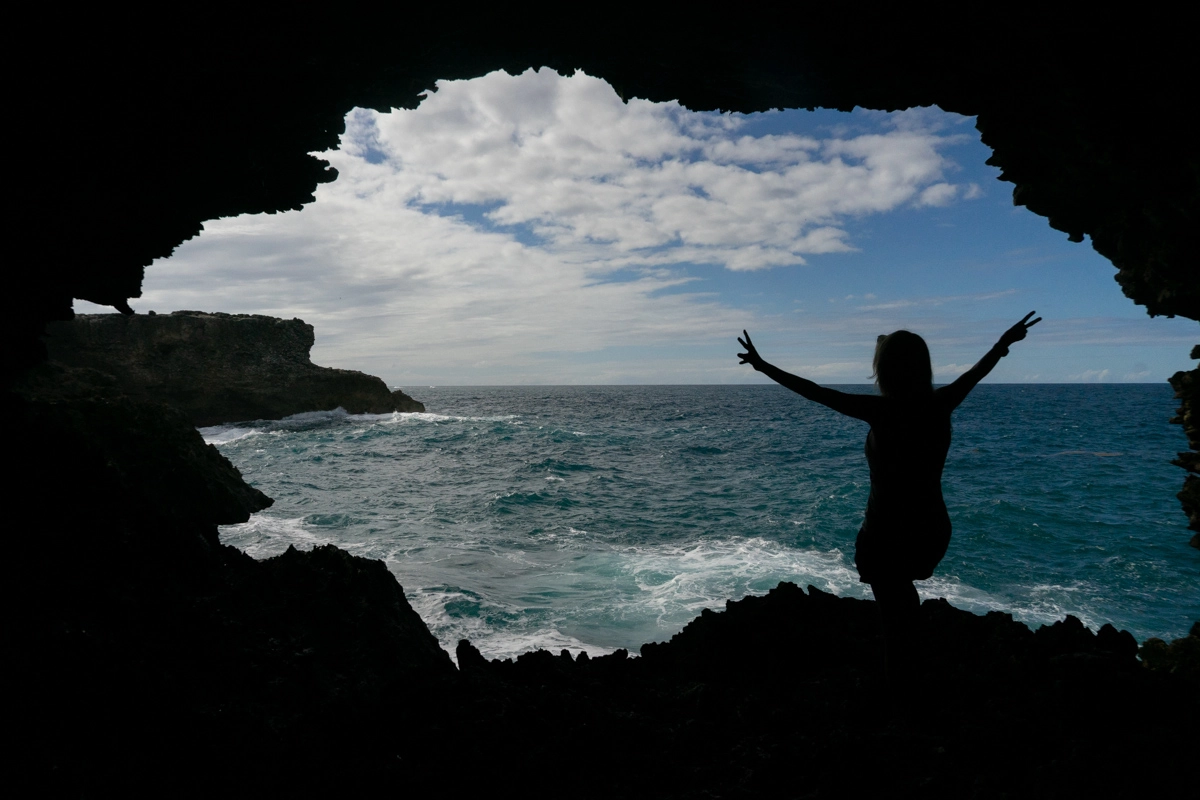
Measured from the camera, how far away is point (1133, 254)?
5.23 meters

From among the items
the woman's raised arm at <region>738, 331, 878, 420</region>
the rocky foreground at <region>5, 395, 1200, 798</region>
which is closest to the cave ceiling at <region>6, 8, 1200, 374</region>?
the rocky foreground at <region>5, 395, 1200, 798</region>

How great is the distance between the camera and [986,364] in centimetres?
309

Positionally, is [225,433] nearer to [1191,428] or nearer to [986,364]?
[986,364]

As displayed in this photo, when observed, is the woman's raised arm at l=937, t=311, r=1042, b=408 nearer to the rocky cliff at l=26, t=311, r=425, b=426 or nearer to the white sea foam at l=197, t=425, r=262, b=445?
the white sea foam at l=197, t=425, r=262, b=445

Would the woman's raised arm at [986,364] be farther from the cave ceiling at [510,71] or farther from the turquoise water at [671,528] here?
the turquoise water at [671,528]

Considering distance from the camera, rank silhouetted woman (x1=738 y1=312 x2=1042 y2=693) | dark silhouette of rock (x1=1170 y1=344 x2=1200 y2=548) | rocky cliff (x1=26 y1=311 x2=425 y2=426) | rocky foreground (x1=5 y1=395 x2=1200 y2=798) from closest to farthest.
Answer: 1. rocky foreground (x1=5 y1=395 x2=1200 y2=798)
2. silhouetted woman (x1=738 y1=312 x2=1042 y2=693)
3. dark silhouette of rock (x1=1170 y1=344 x2=1200 y2=548)
4. rocky cliff (x1=26 y1=311 x2=425 y2=426)

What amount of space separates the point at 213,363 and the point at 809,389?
2275 inches

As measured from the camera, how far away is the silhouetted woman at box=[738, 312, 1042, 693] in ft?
9.86

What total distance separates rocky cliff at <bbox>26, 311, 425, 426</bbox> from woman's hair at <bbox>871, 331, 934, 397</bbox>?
51392 mm

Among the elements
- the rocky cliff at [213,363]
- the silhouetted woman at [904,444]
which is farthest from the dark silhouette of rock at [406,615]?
the rocky cliff at [213,363]

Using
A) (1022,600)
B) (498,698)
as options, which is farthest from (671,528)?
(498,698)

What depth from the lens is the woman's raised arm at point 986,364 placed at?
3021mm

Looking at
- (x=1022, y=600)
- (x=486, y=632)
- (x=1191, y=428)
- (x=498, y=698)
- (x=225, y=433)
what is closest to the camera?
(x=498, y=698)

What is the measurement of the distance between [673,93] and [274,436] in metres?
42.2
